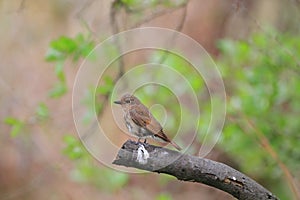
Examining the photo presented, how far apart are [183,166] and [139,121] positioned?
0.57ft

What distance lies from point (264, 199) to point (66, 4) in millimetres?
4558

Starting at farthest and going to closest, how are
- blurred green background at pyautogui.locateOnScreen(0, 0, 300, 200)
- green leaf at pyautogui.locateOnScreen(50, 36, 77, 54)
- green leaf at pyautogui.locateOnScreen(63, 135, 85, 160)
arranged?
blurred green background at pyautogui.locateOnScreen(0, 0, 300, 200) → green leaf at pyautogui.locateOnScreen(63, 135, 85, 160) → green leaf at pyautogui.locateOnScreen(50, 36, 77, 54)

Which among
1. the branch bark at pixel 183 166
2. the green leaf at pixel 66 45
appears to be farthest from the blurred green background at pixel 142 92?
the branch bark at pixel 183 166

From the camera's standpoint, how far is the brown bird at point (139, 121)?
80.4 inches

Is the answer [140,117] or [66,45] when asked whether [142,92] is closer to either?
[66,45]

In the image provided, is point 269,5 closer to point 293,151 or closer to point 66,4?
point 66,4

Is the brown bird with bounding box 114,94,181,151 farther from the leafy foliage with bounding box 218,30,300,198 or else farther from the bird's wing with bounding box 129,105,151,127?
the leafy foliage with bounding box 218,30,300,198

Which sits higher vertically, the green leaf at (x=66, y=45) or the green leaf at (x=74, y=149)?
the green leaf at (x=66, y=45)

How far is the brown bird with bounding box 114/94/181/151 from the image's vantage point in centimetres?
204

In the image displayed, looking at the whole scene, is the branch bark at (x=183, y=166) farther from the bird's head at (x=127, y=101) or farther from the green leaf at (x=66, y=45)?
the green leaf at (x=66, y=45)

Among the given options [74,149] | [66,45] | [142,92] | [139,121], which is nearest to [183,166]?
[139,121]

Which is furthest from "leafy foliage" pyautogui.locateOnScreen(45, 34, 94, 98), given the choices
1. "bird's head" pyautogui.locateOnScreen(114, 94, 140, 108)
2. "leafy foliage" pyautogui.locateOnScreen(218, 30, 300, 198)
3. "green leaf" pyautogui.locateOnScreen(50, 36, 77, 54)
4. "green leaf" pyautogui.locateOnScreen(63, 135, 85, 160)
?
"bird's head" pyautogui.locateOnScreen(114, 94, 140, 108)

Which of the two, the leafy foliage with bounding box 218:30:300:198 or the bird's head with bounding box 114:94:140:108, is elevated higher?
the leafy foliage with bounding box 218:30:300:198

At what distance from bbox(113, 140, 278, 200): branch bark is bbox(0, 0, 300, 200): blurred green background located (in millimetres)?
1296
